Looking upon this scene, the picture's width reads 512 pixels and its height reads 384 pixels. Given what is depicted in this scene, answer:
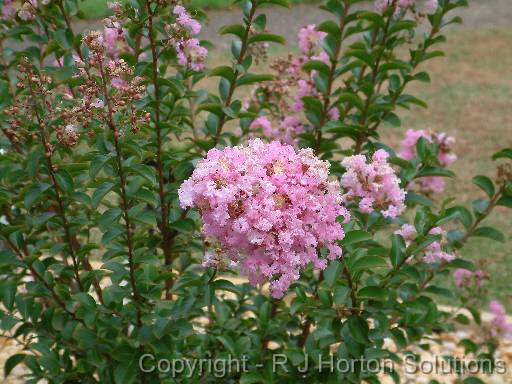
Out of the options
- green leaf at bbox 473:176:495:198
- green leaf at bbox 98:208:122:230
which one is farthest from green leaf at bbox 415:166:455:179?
green leaf at bbox 98:208:122:230

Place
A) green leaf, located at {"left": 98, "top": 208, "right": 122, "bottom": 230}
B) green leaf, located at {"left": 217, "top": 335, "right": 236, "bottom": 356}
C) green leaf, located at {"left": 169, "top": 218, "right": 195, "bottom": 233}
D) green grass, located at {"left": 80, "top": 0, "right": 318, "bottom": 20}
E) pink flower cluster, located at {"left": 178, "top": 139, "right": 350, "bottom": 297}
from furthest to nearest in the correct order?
green grass, located at {"left": 80, "top": 0, "right": 318, "bottom": 20} → green leaf, located at {"left": 217, "top": 335, "right": 236, "bottom": 356} → green leaf, located at {"left": 169, "top": 218, "right": 195, "bottom": 233} → green leaf, located at {"left": 98, "top": 208, "right": 122, "bottom": 230} → pink flower cluster, located at {"left": 178, "top": 139, "right": 350, "bottom": 297}

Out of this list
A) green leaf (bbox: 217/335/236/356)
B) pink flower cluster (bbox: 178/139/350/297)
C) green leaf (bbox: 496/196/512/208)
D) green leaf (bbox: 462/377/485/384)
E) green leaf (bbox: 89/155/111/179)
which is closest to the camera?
pink flower cluster (bbox: 178/139/350/297)

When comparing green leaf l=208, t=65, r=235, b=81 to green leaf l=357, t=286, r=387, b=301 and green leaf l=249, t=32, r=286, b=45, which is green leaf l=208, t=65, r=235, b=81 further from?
green leaf l=357, t=286, r=387, b=301

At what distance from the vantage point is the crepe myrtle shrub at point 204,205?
4.28ft

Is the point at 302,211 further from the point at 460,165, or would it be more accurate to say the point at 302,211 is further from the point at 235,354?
the point at 460,165

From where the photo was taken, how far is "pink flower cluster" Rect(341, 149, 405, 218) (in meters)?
1.77

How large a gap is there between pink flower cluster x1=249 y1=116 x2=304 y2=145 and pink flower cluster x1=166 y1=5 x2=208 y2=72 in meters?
0.41

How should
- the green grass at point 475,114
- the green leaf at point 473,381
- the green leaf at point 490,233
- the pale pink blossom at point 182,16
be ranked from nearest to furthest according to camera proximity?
the pale pink blossom at point 182,16
the green leaf at point 490,233
the green leaf at point 473,381
the green grass at point 475,114

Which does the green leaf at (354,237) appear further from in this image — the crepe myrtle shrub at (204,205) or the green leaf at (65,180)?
the green leaf at (65,180)

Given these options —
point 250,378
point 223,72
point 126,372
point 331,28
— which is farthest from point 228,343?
point 331,28

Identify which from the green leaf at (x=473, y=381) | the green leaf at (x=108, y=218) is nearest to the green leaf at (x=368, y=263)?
the green leaf at (x=108, y=218)

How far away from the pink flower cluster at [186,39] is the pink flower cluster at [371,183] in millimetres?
536

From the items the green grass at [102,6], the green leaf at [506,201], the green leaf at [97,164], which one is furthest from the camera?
the green grass at [102,6]

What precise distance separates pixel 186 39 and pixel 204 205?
25.4 inches
